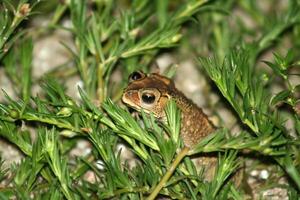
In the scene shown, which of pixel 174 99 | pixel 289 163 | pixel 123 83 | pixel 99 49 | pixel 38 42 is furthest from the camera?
pixel 38 42

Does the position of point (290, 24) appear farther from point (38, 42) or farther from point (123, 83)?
point (38, 42)

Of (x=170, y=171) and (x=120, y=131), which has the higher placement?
(x=120, y=131)

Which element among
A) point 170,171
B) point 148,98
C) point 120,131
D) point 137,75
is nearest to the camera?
point 170,171

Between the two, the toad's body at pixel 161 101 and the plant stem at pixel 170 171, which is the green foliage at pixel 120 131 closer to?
the plant stem at pixel 170 171

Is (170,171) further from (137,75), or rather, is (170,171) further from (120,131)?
(137,75)

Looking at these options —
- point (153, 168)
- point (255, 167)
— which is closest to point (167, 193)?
point (153, 168)

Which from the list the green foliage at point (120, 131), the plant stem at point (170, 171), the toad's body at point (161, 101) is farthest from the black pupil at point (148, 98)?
the plant stem at point (170, 171)

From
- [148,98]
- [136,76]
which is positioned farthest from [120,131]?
[136,76]
